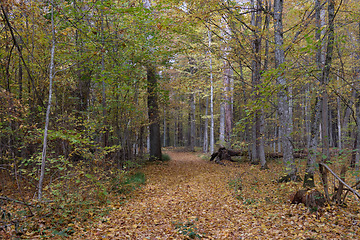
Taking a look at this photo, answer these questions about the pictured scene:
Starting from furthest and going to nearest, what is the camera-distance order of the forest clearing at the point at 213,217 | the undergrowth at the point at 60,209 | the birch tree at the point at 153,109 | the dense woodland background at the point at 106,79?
the birch tree at the point at 153,109
the dense woodland background at the point at 106,79
the forest clearing at the point at 213,217
the undergrowth at the point at 60,209

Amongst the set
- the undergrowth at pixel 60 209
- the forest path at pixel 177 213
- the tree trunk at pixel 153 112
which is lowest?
the forest path at pixel 177 213

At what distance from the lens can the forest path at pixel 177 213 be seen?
14.4ft

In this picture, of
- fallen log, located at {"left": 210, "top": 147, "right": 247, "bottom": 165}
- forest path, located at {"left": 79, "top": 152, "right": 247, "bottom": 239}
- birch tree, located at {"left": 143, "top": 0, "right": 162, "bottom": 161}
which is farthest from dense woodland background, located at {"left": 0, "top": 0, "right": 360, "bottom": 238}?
fallen log, located at {"left": 210, "top": 147, "right": 247, "bottom": 165}

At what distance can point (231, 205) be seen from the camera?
6.12 metres

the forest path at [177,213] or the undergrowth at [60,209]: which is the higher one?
the undergrowth at [60,209]

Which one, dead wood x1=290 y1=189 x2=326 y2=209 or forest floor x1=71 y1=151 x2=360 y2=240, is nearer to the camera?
forest floor x1=71 y1=151 x2=360 y2=240

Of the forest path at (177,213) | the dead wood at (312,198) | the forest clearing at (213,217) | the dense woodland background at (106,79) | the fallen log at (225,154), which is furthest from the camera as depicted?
the fallen log at (225,154)

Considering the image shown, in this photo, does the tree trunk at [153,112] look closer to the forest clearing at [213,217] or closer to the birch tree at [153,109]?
the birch tree at [153,109]

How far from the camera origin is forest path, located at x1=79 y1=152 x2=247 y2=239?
4.38 m

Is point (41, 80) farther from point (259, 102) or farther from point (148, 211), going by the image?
point (259, 102)

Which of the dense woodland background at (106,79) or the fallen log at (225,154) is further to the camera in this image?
the fallen log at (225,154)

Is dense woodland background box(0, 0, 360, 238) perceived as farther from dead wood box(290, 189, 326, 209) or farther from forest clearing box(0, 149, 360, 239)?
forest clearing box(0, 149, 360, 239)

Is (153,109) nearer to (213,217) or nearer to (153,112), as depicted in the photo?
(153,112)

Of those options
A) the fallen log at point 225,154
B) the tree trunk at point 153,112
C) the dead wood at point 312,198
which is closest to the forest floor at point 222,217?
the dead wood at point 312,198
